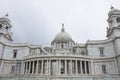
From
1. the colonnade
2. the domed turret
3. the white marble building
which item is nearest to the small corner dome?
the domed turret

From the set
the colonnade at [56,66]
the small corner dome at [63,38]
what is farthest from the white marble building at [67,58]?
the small corner dome at [63,38]

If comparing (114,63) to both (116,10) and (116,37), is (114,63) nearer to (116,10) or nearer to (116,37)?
(116,37)

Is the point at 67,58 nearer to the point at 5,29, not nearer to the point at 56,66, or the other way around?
the point at 56,66

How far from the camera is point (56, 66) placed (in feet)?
136

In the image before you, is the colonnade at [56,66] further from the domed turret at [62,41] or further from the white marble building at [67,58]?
the domed turret at [62,41]

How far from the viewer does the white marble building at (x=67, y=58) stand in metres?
41.5

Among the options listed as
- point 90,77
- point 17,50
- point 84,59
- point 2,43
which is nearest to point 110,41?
point 84,59

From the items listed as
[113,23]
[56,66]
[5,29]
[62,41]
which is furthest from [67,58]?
[5,29]

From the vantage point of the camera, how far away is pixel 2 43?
45.8 meters

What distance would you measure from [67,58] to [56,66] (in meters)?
3.90

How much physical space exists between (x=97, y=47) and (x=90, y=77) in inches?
738

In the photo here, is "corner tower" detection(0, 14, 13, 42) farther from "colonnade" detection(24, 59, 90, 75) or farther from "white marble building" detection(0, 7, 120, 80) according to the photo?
"colonnade" detection(24, 59, 90, 75)

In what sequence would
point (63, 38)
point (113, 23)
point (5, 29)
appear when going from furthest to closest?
point (63, 38), point (5, 29), point (113, 23)

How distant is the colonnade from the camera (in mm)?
41347
